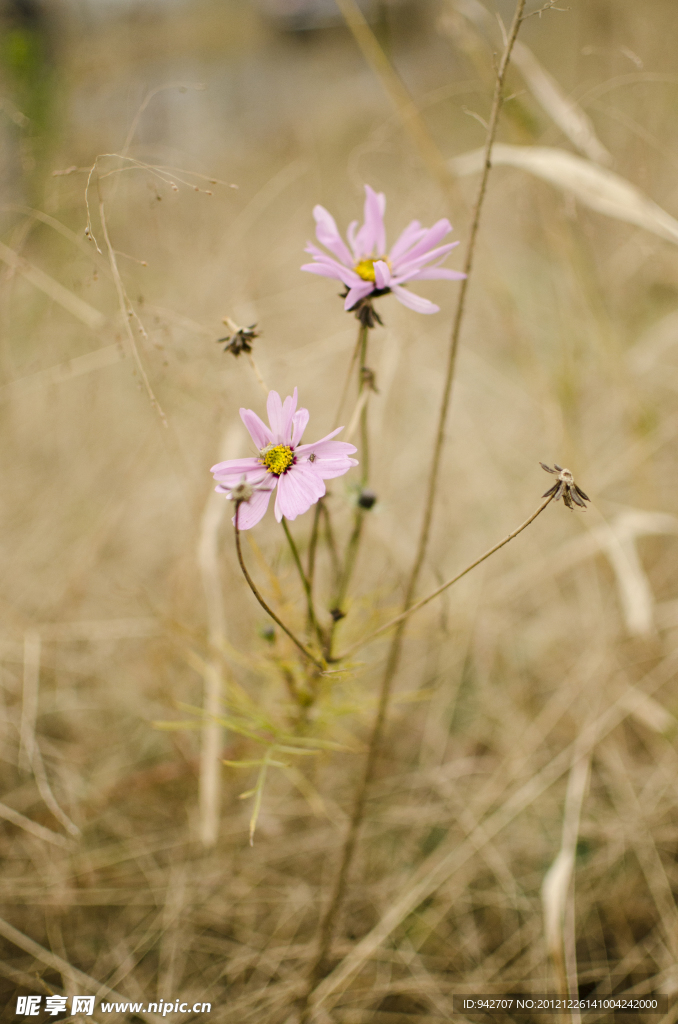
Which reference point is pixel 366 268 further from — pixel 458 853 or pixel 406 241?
pixel 458 853

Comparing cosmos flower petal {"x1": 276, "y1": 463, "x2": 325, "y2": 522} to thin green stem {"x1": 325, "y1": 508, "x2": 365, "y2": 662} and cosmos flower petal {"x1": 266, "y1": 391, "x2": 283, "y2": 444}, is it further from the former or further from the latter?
thin green stem {"x1": 325, "y1": 508, "x2": 365, "y2": 662}

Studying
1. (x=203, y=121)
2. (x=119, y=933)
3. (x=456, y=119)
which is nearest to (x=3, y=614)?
(x=119, y=933)

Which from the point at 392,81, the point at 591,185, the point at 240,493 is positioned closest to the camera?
the point at 240,493

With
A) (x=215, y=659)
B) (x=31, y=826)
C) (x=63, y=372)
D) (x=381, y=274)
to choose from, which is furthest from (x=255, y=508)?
(x=31, y=826)

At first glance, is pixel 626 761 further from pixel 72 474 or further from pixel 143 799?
pixel 72 474

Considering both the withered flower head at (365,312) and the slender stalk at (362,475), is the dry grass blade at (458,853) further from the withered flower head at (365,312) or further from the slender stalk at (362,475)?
the withered flower head at (365,312)

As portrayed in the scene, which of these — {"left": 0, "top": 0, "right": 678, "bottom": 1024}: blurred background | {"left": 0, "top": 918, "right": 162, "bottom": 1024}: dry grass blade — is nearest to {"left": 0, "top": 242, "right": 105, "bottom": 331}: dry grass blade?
{"left": 0, "top": 0, "right": 678, "bottom": 1024}: blurred background

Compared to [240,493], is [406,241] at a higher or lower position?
higher
